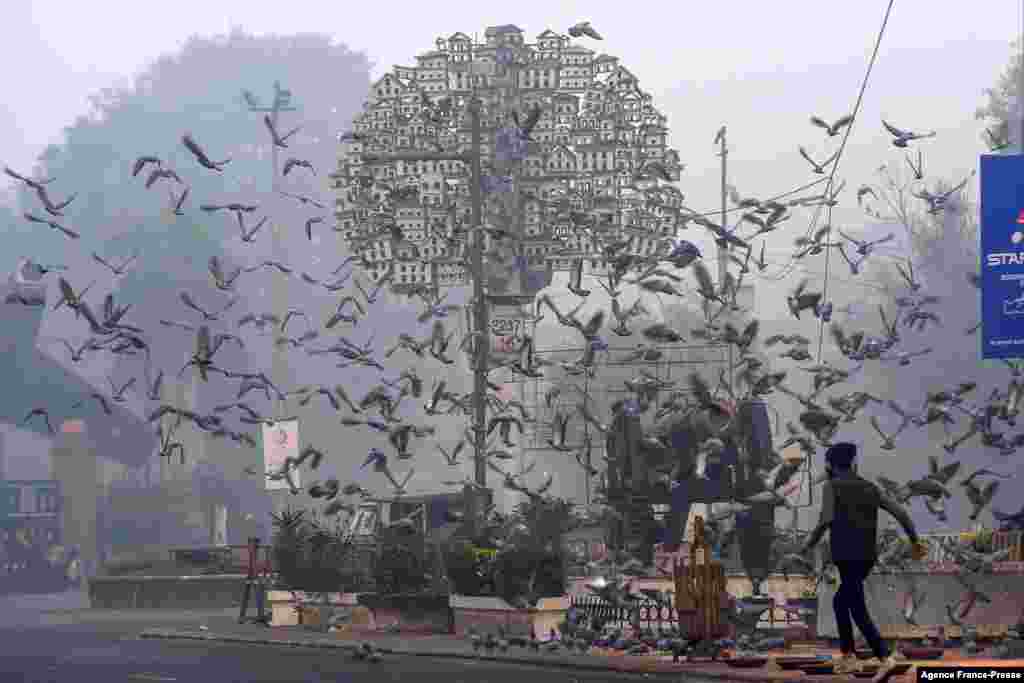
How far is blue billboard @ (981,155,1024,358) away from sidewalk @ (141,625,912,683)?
12.9 feet

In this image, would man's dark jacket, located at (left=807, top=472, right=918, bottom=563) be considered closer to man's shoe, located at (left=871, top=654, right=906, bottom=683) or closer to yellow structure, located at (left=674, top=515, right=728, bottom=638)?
man's shoe, located at (left=871, top=654, right=906, bottom=683)

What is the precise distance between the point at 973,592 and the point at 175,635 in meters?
14.3

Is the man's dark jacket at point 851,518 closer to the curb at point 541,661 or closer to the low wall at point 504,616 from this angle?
the curb at point 541,661

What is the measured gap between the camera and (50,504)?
192 feet

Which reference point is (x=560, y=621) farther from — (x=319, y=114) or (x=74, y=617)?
(x=319, y=114)

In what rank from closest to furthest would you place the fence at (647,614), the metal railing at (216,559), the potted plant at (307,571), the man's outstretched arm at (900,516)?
the man's outstretched arm at (900,516)
the fence at (647,614)
the potted plant at (307,571)
the metal railing at (216,559)

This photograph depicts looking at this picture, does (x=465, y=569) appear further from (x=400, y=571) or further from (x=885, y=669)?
(x=885, y=669)

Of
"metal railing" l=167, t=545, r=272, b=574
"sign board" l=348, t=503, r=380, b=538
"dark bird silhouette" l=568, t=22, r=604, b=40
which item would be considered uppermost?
"dark bird silhouette" l=568, t=22, r=604, b=40

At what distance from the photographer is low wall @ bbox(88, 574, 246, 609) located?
1857 inches

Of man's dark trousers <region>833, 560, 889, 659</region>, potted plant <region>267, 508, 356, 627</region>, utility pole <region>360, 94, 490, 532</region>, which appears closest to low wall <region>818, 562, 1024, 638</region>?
man's dark trousers <region>833, 560, 889, 659</region>

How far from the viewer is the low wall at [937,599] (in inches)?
877

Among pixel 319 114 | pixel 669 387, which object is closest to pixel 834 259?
pixel 319 114

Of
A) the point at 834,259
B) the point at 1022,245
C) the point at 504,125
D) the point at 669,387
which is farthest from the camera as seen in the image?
the point at 834,259

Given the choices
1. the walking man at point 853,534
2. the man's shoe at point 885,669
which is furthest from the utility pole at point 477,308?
the man's shoe at point 885,669
